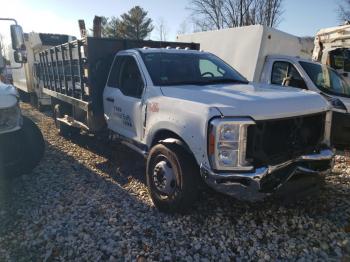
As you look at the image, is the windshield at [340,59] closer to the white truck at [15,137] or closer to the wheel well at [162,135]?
the wheel well at [162,135]

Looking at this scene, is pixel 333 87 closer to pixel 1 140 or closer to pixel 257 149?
pixel 257 149

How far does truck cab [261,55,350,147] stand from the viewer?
668 centimetres

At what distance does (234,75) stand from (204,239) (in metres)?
2.78

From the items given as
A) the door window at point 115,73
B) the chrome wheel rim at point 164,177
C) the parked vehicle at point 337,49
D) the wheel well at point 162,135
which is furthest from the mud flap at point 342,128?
the door window at point 115,73

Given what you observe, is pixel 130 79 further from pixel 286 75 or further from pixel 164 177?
pixel 286 75

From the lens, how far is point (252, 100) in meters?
3.56

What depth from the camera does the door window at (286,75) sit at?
7.19 meters

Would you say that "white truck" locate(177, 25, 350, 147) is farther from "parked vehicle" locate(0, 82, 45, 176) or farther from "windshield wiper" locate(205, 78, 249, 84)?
"parked vehicle" locate(0, 82, 45, 176)

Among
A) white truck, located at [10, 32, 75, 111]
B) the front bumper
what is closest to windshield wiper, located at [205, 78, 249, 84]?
the front bumper

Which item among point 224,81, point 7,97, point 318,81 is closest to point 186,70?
point 224,81

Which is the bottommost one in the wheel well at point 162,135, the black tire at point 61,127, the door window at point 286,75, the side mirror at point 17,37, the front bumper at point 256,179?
the black tire at point 61,127

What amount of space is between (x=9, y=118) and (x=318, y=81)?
6.02 m

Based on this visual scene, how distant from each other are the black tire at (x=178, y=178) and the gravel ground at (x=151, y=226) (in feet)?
0.61

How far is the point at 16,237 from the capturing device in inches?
155
